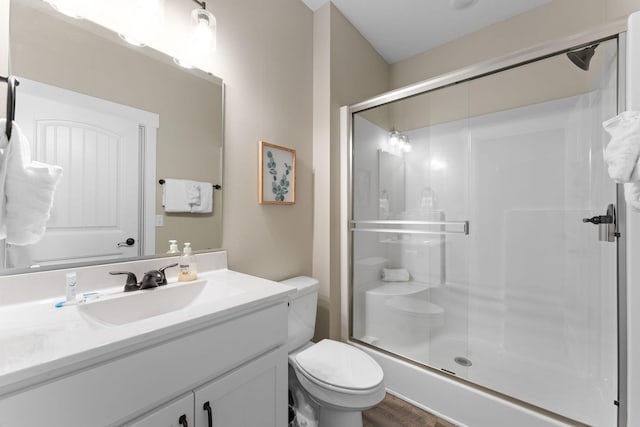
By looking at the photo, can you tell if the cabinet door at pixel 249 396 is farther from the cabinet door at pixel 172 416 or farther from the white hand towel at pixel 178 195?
the white hand towel at pixel 178 195

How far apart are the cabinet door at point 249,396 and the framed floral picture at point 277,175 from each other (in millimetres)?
877

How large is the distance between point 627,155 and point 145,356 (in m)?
1.59

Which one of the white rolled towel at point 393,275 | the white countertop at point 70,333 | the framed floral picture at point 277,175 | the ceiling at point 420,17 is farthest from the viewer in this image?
the white rolled towel at point 393,275

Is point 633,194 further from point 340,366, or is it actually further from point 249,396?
point 249,396

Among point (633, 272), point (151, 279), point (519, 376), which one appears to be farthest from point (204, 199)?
point (519, 376)

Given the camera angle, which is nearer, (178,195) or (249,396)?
(249,396)

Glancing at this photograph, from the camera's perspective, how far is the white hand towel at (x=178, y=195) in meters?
1.16

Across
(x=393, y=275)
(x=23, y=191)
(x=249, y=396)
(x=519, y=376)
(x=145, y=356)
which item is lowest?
(x=519, y=376)

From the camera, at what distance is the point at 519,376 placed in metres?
1.69

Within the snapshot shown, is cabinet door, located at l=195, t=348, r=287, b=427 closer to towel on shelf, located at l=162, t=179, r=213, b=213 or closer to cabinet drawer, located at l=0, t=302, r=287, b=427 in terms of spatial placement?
cabinet drawer, located at l=0, t=302, r=287, b=427

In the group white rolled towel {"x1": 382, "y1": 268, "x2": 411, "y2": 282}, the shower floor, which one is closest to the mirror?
white rolled towel {"x1": 382, "y1": 268, "x2": 411, "y2": 282}

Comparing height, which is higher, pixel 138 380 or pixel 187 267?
pixel 187 267

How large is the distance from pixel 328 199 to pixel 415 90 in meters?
0.91

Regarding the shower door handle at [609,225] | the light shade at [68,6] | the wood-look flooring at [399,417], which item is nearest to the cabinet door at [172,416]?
the wood-look flooring at [399,417]
